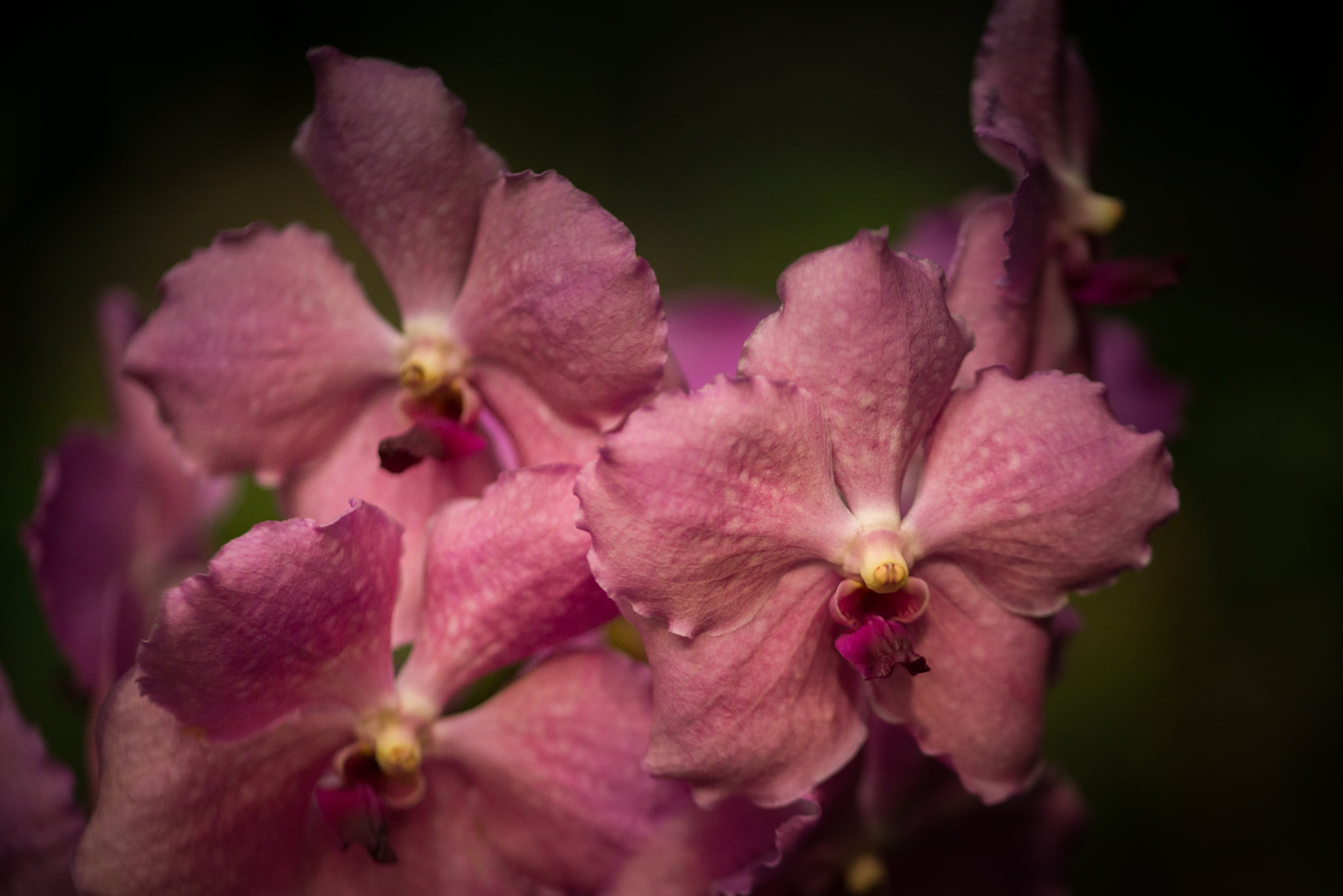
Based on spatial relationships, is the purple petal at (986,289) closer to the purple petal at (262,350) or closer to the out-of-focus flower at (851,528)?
the out-of-focus flower at (851,528)

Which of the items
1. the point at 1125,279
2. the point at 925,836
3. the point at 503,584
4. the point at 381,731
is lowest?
the point at 925,836

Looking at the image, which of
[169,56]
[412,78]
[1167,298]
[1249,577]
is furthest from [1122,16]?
[412,78]

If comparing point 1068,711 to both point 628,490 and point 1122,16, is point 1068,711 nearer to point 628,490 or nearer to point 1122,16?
point 628,490

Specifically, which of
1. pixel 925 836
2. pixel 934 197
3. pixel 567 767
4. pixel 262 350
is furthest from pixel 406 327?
pixel 934 197

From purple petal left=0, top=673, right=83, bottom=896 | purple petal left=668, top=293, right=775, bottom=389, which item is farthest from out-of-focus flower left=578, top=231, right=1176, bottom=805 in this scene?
purple petal left=668, top=293, right=775, bottom=389

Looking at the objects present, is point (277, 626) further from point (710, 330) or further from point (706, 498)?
point (710, 330)

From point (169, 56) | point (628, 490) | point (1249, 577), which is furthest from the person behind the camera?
point (169, 56)
